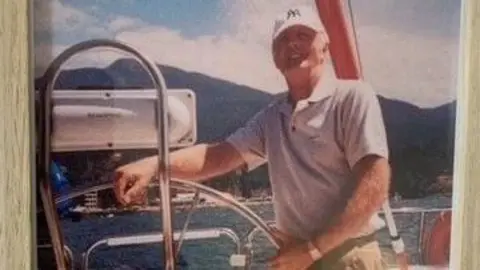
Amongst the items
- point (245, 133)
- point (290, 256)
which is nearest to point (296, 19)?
point (245, 133)

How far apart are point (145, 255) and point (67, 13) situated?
0.74 ft

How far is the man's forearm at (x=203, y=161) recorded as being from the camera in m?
0.71

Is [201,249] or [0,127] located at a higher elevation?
[0,127]

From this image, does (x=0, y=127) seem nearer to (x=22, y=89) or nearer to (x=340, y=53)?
(x=22, y=89)

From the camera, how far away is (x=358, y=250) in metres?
0.75

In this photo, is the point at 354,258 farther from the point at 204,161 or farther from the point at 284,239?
the point at 204,161

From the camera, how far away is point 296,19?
0.72m

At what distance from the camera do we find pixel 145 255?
2.34ft

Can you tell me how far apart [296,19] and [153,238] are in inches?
9.3

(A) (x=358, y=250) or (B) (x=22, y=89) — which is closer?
(B) (x=22, y=89)

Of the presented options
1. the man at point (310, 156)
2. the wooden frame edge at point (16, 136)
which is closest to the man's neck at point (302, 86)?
the man at point (310, 156)

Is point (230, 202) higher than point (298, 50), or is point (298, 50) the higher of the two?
point (298, 50)

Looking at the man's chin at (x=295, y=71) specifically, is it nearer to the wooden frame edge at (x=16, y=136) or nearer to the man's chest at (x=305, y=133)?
the man's chest at (x=305, y=133)

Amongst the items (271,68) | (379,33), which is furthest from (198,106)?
(379,33)
